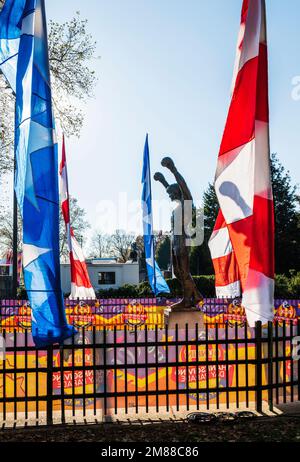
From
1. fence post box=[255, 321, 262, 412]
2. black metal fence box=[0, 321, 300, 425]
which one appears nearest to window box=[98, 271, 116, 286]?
black metal fence box=[0, 321, 300, 425]

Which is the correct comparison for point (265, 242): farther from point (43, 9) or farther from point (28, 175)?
point (43, 9)

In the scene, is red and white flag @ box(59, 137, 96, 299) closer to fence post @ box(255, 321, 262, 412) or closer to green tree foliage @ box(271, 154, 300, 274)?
fence post @ box(255, 321, 262, 412)

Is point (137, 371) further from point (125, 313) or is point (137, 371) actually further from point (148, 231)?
point (148, 231)

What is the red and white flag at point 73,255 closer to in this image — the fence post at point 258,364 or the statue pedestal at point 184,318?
the statue pedestal at point 184,318

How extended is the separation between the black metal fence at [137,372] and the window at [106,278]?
35897 millimetres

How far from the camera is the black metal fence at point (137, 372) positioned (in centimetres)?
671

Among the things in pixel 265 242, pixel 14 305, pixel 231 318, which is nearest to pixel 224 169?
pixel 265 242

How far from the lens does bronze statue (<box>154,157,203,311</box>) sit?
512 inches

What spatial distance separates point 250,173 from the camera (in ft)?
24.0

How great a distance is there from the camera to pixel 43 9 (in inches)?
292

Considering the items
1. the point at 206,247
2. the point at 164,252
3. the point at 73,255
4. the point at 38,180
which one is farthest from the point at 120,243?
the point at 38,180

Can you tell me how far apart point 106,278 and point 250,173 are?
37237mm

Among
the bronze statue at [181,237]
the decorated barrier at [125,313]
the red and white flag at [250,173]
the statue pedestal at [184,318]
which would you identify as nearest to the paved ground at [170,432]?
the red and white flag at [250,173]

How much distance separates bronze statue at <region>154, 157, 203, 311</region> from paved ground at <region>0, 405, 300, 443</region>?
6.74m
